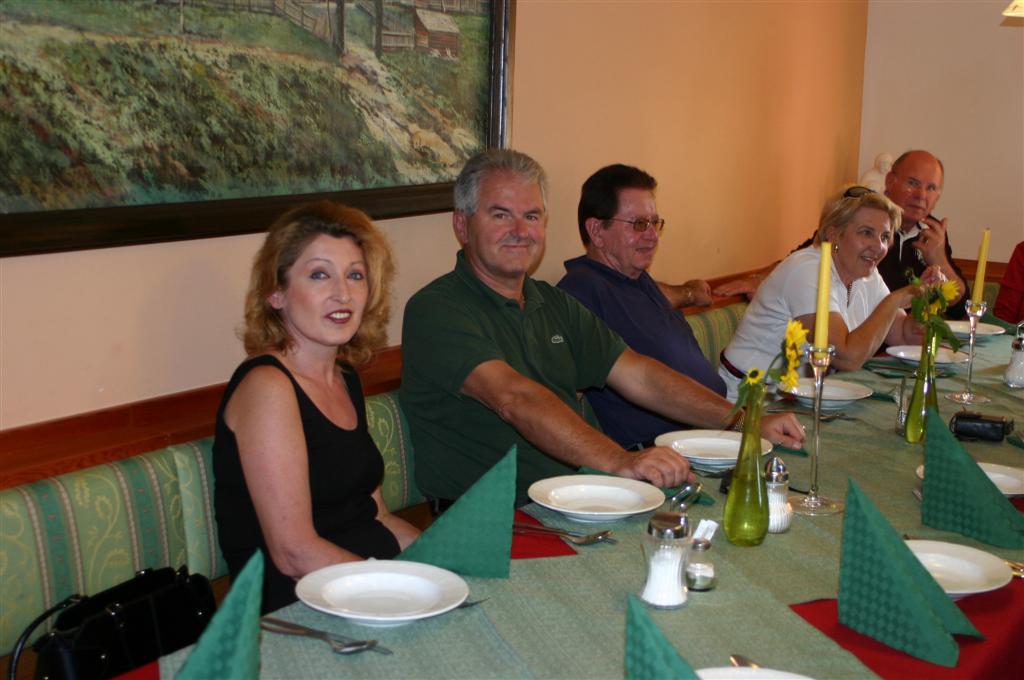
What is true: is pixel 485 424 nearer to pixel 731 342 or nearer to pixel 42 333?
pixel 42 333

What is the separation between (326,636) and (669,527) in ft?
1.49

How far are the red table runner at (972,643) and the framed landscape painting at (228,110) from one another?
1.47 meters

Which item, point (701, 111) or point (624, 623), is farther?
point (701, 111)

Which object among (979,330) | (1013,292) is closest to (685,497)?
(979,330)

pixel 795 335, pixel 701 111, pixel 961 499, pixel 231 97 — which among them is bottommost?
pixel 961 499

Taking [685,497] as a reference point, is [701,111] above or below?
above

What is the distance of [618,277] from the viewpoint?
3236 mm

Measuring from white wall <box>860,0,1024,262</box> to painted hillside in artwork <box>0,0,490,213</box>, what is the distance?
3374 mm

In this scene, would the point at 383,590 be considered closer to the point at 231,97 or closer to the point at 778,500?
the point at 778,500

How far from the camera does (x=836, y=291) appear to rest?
11.6ft

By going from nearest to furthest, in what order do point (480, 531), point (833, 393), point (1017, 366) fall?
1. point (480, 531)
2. point (833, 393)
3. point (1017, 366)

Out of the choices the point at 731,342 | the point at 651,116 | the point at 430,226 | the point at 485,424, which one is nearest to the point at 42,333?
the point at 485,424

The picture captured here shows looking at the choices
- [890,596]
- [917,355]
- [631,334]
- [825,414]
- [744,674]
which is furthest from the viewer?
[917,355]

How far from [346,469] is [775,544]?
0.77 m
